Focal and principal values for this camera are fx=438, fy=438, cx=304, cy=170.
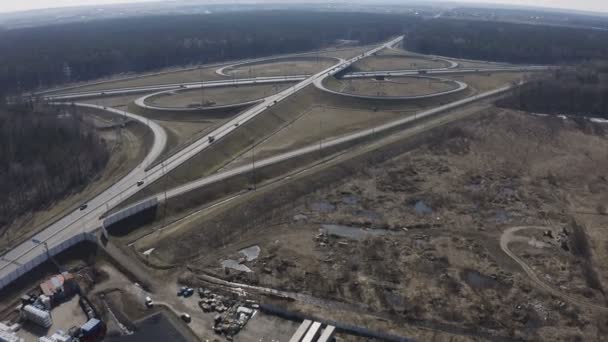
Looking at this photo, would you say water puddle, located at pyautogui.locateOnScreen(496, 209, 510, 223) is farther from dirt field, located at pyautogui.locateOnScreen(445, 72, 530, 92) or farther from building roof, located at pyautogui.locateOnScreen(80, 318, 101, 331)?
dirt field, located at pyautogui.locateOnScreen(445, 72, 530, 92)

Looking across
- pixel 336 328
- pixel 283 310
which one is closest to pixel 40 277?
pixel 283 310

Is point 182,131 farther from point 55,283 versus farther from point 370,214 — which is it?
point 55,283

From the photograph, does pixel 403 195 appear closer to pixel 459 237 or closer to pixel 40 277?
pixel 459 237

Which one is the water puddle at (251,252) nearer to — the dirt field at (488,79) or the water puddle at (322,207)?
the water puddle at (322,207)

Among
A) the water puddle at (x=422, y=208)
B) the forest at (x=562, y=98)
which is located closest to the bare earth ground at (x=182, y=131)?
the water puddle at (x=422, y=208)

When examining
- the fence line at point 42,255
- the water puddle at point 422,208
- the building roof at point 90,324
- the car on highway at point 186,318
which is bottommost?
the car on highway at point 186,318

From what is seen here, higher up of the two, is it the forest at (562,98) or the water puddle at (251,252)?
the forest at (562,98)

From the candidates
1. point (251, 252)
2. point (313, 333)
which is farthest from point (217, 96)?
point (313, 333)
